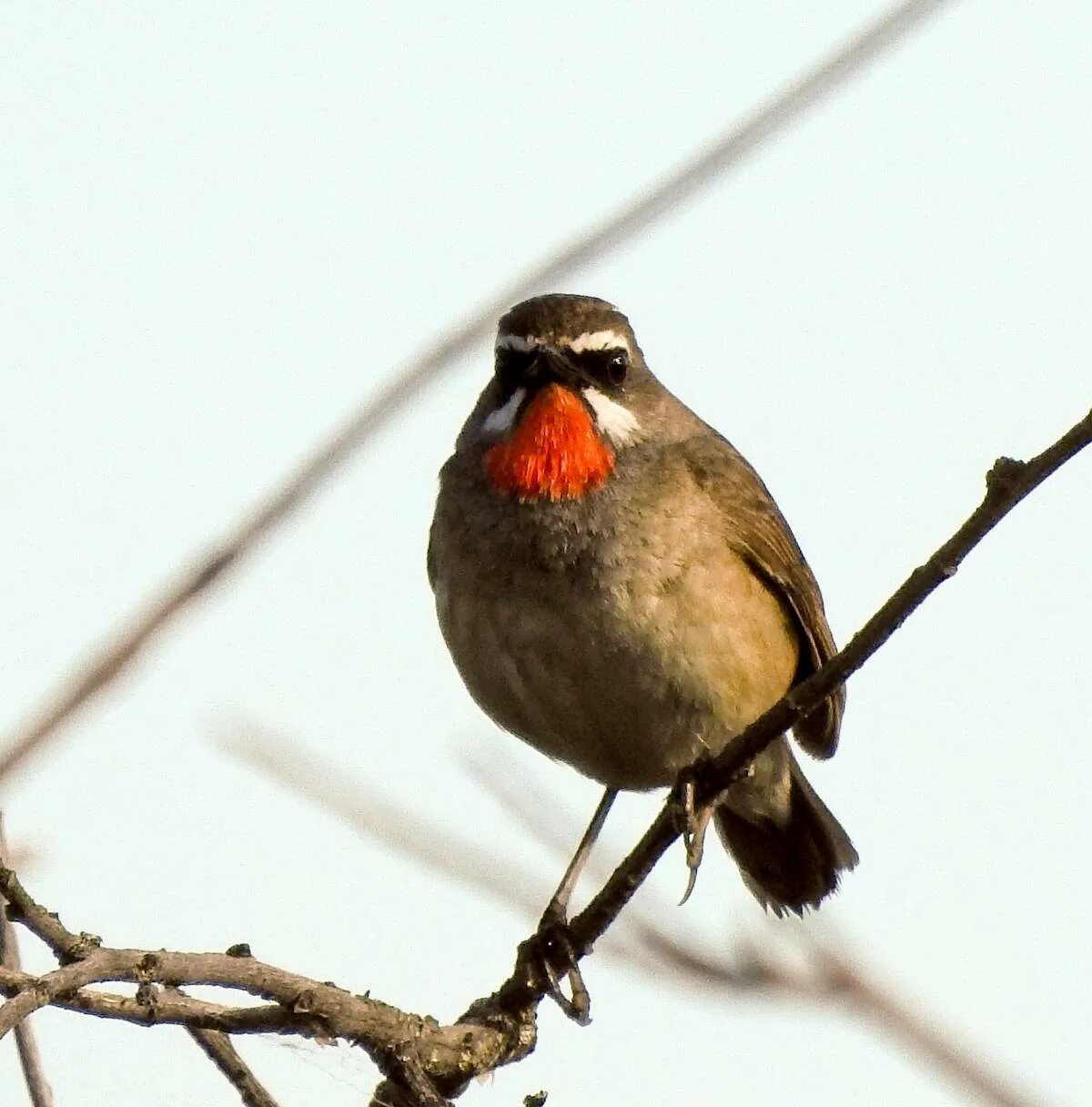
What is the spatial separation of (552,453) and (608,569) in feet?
1.82

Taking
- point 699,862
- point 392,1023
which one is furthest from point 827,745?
point 392,1023

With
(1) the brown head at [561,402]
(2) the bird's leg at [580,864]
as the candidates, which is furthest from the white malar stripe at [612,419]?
(2) the bird's leg at [580,864]

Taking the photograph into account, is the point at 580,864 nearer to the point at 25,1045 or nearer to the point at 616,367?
the point at 616,367

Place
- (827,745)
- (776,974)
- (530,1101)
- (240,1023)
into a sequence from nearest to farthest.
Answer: (776,974), (240,1023), (530,1101), (827,745)

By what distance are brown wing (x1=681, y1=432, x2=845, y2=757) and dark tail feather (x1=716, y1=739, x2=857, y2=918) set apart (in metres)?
0.35

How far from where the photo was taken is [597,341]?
6555 millimetres

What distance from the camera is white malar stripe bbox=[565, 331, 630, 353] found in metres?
6.49

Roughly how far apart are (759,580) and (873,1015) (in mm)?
4078

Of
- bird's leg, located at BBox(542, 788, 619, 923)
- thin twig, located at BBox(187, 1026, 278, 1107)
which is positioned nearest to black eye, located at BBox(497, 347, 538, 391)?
bird's leg, located at BBox(542, 788, 619, 923)

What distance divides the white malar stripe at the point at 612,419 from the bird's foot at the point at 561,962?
167 centimetres

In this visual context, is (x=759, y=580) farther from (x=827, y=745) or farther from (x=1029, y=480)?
Result: (x=1029, y=480)

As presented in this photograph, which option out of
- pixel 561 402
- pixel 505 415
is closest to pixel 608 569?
pixel 561 402

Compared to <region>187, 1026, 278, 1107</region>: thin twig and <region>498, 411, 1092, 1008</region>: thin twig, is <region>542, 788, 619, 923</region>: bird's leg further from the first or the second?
<region>187, 1026, 278, 1107</region>: thin twig

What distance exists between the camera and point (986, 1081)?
7.57 feet
